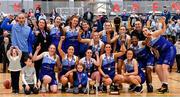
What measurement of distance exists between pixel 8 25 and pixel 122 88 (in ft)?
10.7

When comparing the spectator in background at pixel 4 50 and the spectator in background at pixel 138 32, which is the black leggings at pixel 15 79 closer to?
the spectator in background at pixel 138 32

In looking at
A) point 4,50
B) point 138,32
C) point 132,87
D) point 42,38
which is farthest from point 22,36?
point 4,50

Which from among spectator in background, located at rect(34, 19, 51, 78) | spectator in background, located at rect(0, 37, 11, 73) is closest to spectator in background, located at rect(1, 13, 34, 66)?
spectator in background, located at rect(34, 19, 51, 78)

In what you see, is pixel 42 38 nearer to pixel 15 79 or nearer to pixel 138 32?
pixel 15 79

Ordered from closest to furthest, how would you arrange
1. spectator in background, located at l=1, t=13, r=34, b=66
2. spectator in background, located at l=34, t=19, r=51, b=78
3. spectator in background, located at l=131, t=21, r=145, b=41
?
spectator in background, located at l=1, t=13, r=34, b=66, spectator in background, located at l=34, t=19, r=51, b=78, spectator in background, located at l=131, t=21, r=145, b=41

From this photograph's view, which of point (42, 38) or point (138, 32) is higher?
point (138, 32)

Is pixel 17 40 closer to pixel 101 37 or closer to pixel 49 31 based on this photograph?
pixel 49 31

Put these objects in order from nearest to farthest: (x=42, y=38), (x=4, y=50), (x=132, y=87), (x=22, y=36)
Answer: (x=22, y=36) → (x=42, y=38) → (x=132, y=87) → (x=4, y=50)

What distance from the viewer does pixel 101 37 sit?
12500 millimetres

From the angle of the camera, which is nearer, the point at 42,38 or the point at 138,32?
the point at 42,38

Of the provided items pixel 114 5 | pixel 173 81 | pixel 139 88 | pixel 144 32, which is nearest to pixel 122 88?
pixel 139 88

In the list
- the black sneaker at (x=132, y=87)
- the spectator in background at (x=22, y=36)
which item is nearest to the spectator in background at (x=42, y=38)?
the spectator in background at (x=22, y=36)

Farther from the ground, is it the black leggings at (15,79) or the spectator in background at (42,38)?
the spectator in background at (42,38)

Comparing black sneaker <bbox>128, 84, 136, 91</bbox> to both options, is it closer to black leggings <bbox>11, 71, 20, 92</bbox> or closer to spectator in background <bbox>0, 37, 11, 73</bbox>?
black leggings <bbox>11, 71, 20, 92</bbox>
